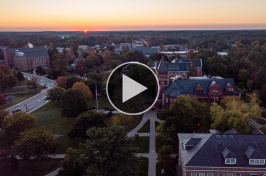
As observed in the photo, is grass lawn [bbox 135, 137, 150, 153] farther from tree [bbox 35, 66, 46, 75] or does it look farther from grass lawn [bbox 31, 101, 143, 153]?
tree [bbox 35, 66, 46, 75]

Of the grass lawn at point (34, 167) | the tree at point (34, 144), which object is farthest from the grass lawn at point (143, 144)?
the tree at point (34, 144)

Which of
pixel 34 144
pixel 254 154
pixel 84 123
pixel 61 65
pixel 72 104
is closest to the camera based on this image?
pixel 254 154

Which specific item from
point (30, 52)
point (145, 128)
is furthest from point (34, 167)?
point (30, 52)

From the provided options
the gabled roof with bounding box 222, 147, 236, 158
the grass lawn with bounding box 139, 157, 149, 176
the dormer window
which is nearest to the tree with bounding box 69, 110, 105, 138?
the grass lawn with bounding box 139, 157, 149, 176

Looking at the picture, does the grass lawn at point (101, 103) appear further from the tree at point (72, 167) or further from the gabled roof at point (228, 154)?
the gabled roof at point (228, 154)

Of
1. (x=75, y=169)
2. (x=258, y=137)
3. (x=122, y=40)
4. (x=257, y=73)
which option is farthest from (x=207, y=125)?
(x=122, y=40)

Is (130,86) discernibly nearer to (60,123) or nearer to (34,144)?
(34,144)
